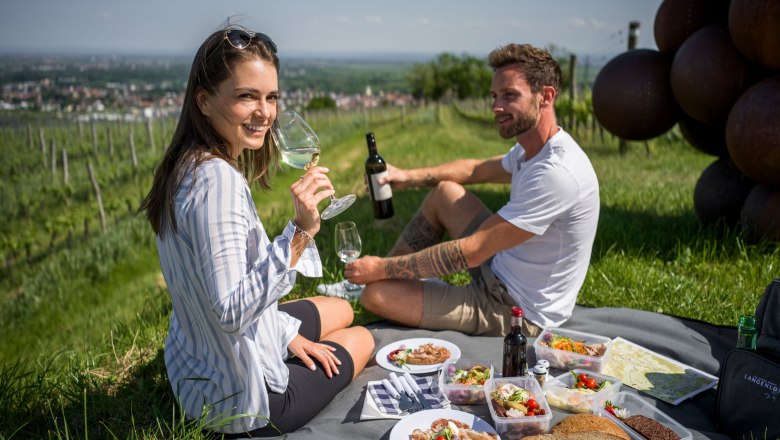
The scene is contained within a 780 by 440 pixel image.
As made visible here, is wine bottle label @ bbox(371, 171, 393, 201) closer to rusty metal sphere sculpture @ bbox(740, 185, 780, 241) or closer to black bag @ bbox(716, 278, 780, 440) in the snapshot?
black bag @ bbox(716, 278, 780, 440)

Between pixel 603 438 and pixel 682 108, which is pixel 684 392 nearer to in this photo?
pixel 603 438

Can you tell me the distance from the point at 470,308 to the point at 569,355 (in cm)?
82

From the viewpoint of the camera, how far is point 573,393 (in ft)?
9.45

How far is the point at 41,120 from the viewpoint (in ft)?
83.7

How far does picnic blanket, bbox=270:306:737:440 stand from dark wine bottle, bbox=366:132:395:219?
943 mm

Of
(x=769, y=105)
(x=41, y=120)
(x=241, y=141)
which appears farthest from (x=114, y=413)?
(x=41, y=120)

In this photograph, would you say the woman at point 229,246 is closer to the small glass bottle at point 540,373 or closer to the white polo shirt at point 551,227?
the small glass bottle at point 540,373

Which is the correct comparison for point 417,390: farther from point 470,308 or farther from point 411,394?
point 470,308

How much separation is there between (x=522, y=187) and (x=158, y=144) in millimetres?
23560

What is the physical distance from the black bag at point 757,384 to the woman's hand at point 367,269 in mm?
2082

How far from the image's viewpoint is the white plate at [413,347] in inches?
132

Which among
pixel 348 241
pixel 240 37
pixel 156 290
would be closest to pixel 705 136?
pixel 348 241

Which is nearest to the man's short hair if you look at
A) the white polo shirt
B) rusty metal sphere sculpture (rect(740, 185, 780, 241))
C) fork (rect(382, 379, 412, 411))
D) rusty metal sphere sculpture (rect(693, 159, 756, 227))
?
the white polo shirt

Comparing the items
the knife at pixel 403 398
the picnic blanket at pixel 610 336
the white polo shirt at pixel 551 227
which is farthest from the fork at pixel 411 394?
the white polo shirt at pixel 551 227
